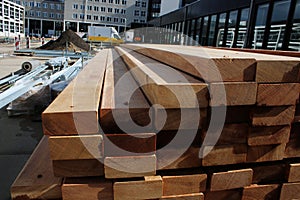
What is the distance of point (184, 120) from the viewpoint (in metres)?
1.29

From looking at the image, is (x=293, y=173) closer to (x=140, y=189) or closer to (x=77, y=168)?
(x=140, y=189)

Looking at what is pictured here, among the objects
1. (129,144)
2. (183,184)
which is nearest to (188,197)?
(183,184)

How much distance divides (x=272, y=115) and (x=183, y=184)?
62cm

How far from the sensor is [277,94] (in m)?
1.32

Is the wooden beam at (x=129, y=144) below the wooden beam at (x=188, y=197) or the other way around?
the other way around

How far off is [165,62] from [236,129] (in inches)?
34.2

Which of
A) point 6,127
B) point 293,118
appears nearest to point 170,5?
point 6,127

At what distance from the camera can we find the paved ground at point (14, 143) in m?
2.77

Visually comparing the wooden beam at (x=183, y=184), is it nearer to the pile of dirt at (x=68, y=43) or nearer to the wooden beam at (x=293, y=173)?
the wooden beam at (x=293, y=173)

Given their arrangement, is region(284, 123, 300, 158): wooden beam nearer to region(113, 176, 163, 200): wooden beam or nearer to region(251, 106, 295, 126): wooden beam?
region(251, 106, 295, 126): wooden beam

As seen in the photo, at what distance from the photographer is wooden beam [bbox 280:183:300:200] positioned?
1.60m

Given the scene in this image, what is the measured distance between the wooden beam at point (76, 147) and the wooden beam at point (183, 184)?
17.0 inches

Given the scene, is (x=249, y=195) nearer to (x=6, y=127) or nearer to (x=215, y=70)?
(x=215, y=70)

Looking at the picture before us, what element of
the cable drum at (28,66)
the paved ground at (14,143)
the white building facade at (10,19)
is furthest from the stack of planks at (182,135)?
the white building facade at (10,19)
